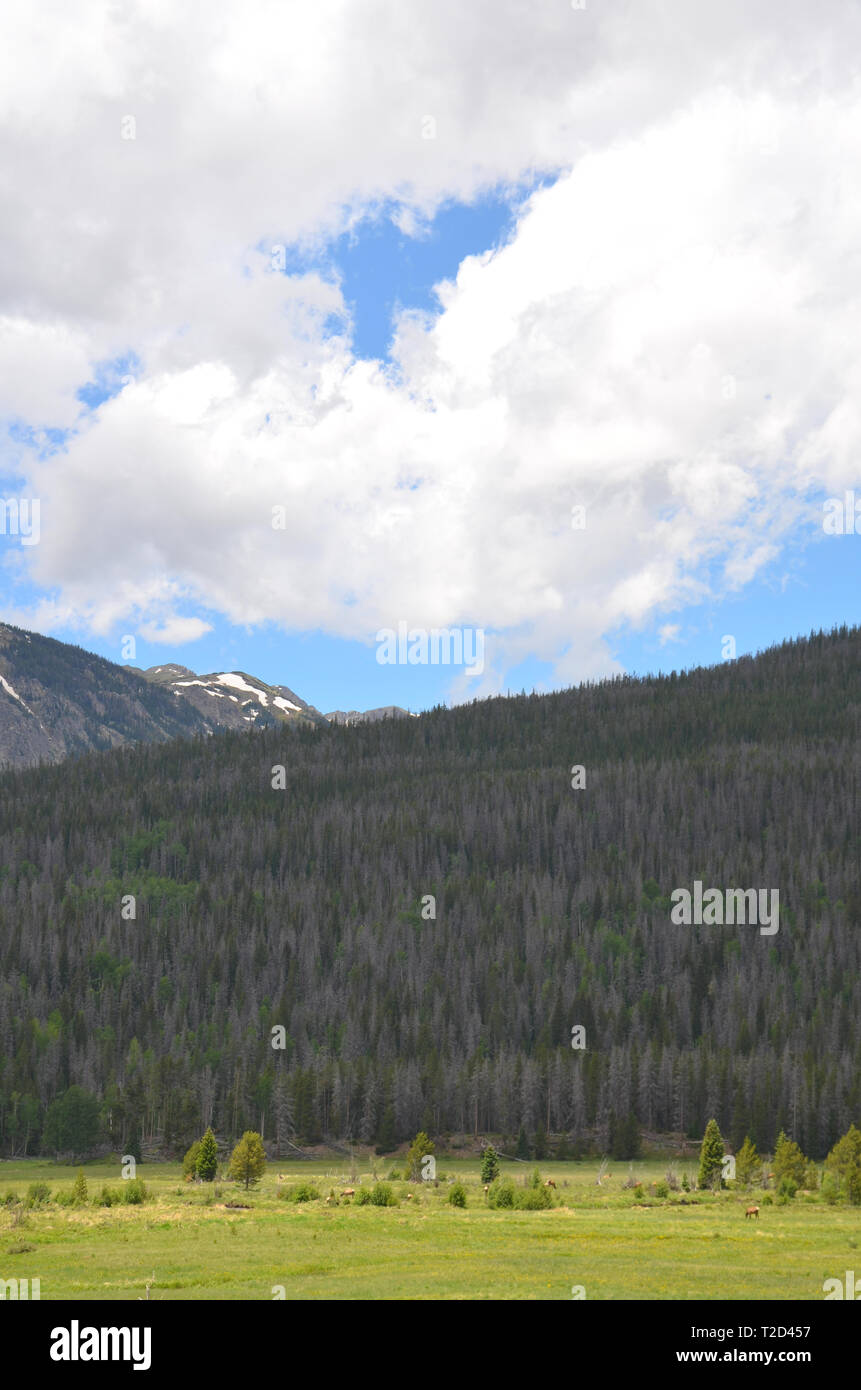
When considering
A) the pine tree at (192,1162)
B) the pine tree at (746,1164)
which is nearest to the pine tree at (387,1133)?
the pine tree at (192,1162)

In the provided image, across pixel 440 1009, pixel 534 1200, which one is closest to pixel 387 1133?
pixel 440 1009

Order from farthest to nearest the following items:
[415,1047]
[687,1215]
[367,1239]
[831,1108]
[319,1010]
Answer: [319,1010] → [415,1047] → [831,1108] → [687,1215] → [367,1239]

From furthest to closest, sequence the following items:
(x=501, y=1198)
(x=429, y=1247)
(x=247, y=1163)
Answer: (x=247, y=1163)
(x=501, y=1198)
(x=429, y=1247)

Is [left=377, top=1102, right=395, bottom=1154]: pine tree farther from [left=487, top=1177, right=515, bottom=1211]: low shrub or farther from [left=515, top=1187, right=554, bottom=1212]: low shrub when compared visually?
[left=515, top=1187, right=554, bottom=1212]: low shrub

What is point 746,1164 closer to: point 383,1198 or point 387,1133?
point 383,1198

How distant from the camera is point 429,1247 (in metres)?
43.5

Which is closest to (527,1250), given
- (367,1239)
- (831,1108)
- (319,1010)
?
(367,1239)

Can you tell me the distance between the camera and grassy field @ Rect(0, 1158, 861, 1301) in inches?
1340

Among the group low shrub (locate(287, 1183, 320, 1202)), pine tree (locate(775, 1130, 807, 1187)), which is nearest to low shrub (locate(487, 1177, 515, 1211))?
low shrub (locate(287, 1183, 320, 1202))
